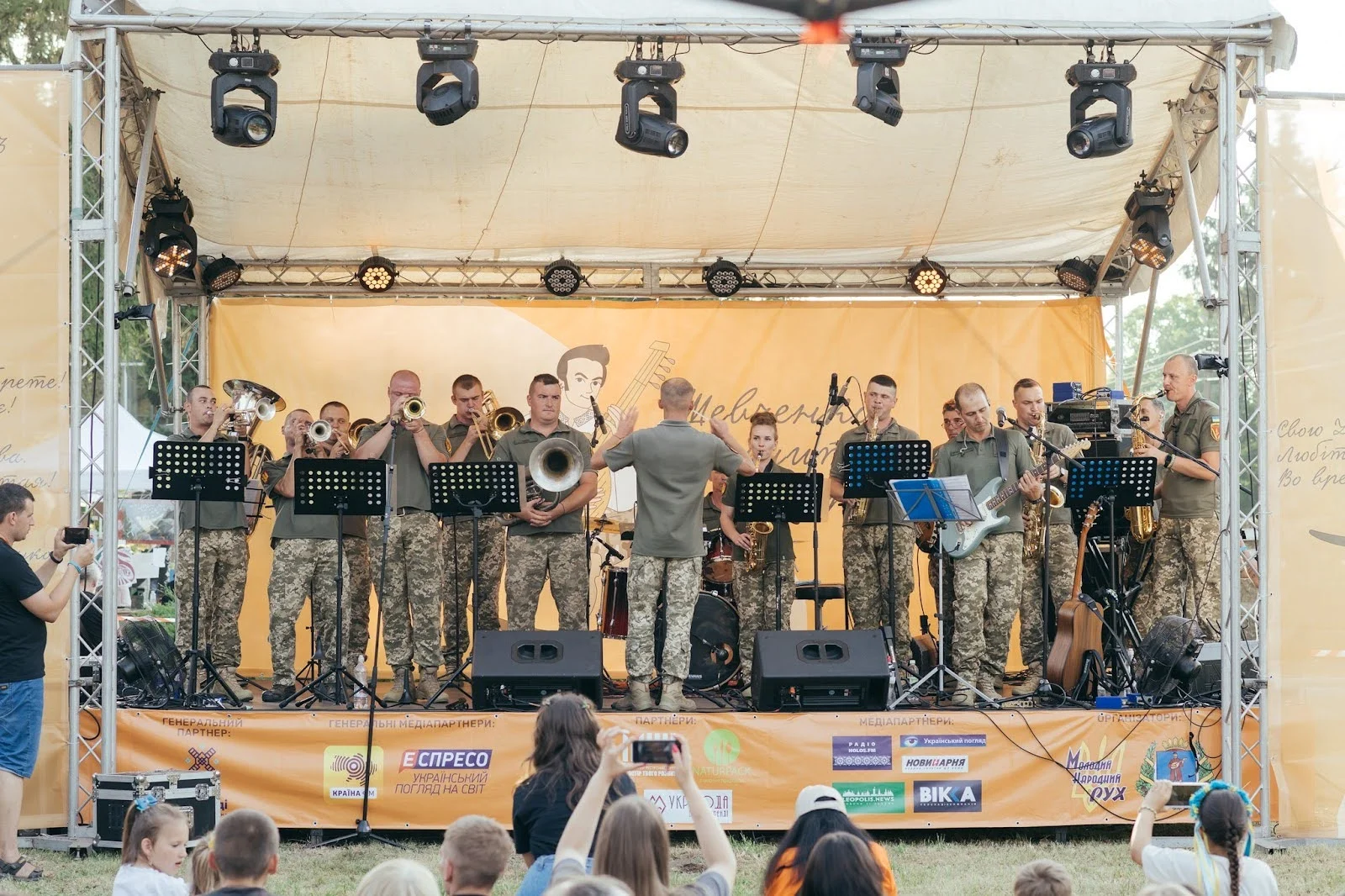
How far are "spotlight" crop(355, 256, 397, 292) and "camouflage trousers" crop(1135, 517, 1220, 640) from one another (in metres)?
6.31

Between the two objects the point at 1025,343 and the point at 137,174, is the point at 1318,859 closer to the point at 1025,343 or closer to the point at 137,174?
the point at 1025,343

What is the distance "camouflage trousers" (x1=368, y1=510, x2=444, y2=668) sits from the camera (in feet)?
32.3

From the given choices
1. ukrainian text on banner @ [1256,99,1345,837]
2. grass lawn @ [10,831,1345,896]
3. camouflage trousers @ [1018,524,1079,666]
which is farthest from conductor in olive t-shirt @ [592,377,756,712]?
ukrainian text on banner @ [1256,99,1345,837]

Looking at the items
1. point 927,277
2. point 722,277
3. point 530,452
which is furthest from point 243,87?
point 927,277

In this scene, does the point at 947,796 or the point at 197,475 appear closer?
the point at 947,796

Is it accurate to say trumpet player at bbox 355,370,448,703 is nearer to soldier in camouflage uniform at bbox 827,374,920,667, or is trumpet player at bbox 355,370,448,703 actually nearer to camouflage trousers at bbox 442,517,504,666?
camouflage trousers at bbox 442,517,504,666

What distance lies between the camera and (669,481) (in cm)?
888

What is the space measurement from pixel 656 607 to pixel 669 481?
0.77m

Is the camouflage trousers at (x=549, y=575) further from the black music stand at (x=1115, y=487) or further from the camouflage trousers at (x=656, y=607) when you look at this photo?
the black music stand at (x=1115, y=487)

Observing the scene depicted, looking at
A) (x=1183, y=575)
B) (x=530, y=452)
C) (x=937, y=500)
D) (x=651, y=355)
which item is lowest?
(x=1183, y=575)

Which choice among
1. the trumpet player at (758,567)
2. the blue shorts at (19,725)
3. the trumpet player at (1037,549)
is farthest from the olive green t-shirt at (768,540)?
the blue shorts at (19,725)

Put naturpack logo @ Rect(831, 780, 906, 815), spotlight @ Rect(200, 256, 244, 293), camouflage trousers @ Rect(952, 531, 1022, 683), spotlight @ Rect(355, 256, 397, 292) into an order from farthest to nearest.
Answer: spotlight @ Rect(355, 256, 397, 292) → spotlight @ Rect(200, 256, 244, 293) → camouflage trousers @ Rect(952, 531, 1022, 683) → naturpack logo @ Rect(831, 780, 906, 815)

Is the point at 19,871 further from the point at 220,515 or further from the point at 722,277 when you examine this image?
the point at 722,277

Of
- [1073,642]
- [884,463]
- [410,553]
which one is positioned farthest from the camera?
[410,553]
